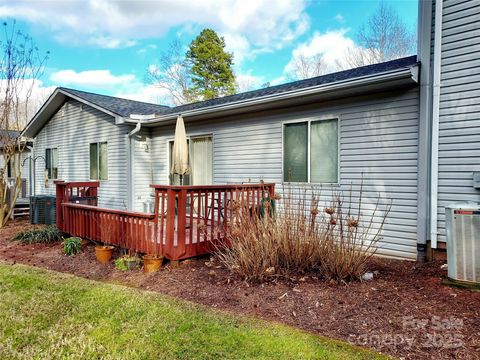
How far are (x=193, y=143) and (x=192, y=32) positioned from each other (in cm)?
2012

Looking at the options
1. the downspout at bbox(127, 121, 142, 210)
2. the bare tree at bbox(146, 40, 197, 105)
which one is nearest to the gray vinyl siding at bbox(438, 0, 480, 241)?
the downspout at bbox(127, 121, 142, 210)

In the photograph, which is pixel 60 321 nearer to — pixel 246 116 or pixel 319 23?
pixel 246 116

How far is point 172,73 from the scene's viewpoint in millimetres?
27312

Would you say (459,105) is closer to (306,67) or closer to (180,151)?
(180,151)

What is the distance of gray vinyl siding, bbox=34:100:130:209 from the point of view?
9680 millimetres

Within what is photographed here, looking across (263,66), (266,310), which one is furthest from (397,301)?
(263,66)

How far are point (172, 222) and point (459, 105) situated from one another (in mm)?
4288

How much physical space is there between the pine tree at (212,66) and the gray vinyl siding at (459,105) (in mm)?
21206

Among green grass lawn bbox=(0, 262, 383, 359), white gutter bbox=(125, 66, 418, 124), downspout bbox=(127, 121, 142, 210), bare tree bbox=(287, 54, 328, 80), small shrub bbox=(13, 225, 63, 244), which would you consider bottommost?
green grass lawn bbox=(0, 262, 383, 359)

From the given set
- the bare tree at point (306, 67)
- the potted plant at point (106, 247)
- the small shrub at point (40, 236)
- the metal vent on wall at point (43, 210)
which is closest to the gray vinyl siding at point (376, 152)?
the potted plant at point (106, 247)

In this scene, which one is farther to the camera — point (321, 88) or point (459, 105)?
point (321, 88)

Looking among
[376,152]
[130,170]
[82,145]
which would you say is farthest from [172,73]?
[376,152]

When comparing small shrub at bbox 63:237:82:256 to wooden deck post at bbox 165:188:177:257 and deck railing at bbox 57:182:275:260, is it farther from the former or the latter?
wooden deck post at bbox 165:188:177:257

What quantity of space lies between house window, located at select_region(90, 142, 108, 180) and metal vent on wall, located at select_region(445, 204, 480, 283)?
9.41m
